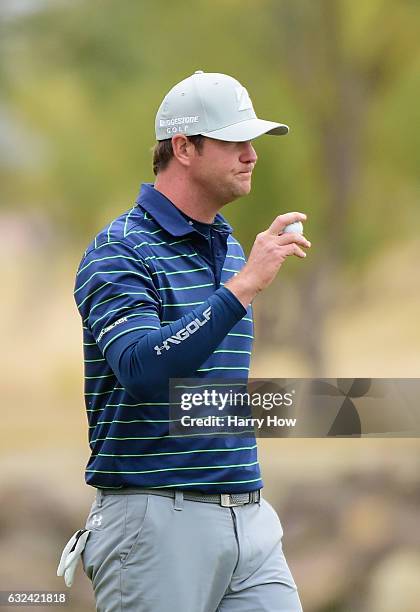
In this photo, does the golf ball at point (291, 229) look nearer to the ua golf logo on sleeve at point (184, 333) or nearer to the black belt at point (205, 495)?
the ua golf logo on sleeve at point (184, 333)

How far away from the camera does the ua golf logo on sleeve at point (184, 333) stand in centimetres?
182

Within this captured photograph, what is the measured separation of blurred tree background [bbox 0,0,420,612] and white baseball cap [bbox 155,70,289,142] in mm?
1325

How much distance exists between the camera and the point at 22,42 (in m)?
3.47

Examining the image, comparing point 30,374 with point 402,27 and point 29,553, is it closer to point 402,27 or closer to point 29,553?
point 29,553

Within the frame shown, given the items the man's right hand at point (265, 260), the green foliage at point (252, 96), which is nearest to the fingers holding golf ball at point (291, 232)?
the man's right hand at point (265, 260)

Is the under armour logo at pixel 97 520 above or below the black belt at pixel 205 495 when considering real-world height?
below

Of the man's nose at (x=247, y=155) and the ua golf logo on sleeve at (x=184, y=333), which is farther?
the man's nose at (x=247, y=155)

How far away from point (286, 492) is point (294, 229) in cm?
177

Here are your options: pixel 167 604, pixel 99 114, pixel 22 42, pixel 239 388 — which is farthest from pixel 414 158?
pixel 167 604

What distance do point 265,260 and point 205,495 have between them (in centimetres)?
46

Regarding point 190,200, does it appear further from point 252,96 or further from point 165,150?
point 252,96

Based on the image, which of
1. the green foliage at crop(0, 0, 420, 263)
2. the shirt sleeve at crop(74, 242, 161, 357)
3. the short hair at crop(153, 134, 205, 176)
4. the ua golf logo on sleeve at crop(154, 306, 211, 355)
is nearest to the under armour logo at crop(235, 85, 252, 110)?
the short hair at crop(153, 134, 205, 176)

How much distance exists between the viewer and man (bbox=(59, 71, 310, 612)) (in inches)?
73.9

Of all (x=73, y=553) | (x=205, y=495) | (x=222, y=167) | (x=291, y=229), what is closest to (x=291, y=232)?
(x=291, y=229)
